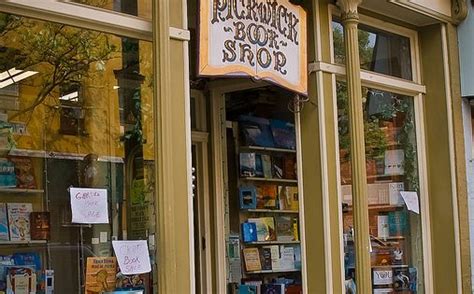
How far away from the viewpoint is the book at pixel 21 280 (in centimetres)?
466

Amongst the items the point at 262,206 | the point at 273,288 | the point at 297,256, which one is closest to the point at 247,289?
the point at 273,288

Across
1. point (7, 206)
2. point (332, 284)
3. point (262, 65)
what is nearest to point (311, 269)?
point (332, 284)

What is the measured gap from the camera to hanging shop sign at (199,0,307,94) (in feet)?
17.5

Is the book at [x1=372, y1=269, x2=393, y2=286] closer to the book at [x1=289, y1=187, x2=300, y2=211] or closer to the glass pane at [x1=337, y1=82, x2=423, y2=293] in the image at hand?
the glass pane at [x1=337, y1=82, x2=423, y2=293]

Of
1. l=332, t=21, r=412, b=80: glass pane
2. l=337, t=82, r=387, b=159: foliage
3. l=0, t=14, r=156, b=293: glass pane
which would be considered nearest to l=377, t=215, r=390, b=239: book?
l=337, t=82, r=387, b=159: foliage

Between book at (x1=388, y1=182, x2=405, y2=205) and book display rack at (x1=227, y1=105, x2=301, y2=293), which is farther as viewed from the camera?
book at (x1=388, y1=182, x2=405, y2=205)

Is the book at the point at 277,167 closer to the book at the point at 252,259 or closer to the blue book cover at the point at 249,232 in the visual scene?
the blue book cover at the point at 249,232

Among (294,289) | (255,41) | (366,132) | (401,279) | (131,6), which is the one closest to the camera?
(131,6)

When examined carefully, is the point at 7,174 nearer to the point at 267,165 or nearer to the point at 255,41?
the point at 255,41

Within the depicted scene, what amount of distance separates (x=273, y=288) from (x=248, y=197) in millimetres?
898

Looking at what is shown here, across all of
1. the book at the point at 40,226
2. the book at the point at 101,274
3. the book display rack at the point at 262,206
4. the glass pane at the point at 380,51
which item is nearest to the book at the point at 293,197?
the book display rack at the point at 262,206

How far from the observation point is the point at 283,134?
701 cm

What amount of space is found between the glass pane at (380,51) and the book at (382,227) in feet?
4.59

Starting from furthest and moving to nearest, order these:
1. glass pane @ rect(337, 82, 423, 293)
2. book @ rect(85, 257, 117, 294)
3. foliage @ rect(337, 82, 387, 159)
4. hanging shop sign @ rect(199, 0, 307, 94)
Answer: glass pane @ rect(337, 82, 423, 293), foliage @ rect(337, 82, 387, 159), hanging shop sign @ rect(199, 0, 307, 94), book @ rect(85, 257, 117, 294)
